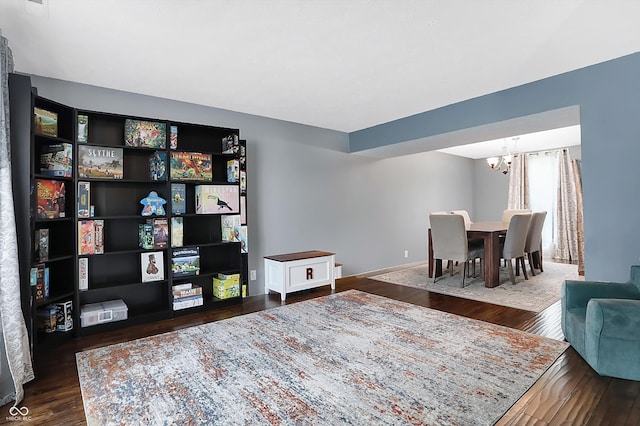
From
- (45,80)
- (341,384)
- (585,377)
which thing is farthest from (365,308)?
(45,80)

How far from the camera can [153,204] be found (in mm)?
3426

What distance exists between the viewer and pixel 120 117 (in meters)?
3.31

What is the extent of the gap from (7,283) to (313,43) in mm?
2508

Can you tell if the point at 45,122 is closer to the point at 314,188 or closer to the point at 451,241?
the point at 314,188

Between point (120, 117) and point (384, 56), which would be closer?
point (384, 56)

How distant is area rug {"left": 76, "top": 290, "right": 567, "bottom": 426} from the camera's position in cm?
180

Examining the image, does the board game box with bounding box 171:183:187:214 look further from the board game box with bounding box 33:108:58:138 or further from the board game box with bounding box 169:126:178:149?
the board game box with bounding box 33:108:58:138

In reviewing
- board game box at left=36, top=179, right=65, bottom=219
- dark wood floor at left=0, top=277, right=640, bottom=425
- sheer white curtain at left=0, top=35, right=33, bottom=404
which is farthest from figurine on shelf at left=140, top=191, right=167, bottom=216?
sheer white curtain at left=0, top=35, right=33, bottom=404

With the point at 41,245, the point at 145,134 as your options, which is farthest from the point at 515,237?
the point at 41,245

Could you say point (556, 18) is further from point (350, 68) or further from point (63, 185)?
point (63, 185)

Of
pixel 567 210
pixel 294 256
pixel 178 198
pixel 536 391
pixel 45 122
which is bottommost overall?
pixel 536 391

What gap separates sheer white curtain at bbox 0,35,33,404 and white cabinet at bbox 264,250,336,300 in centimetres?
247

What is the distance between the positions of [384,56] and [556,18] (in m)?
1.14

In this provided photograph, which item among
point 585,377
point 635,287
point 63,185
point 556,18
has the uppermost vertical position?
point 556,18
